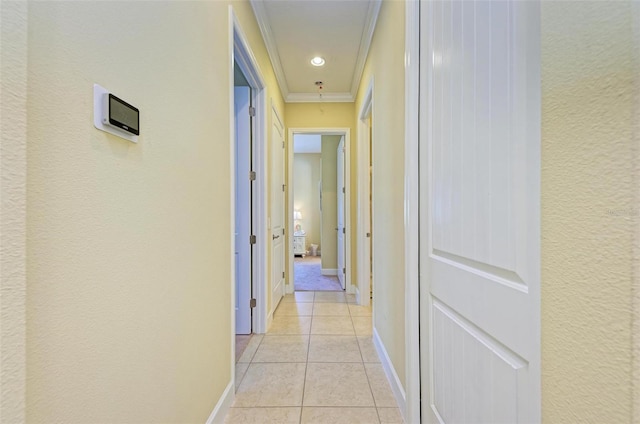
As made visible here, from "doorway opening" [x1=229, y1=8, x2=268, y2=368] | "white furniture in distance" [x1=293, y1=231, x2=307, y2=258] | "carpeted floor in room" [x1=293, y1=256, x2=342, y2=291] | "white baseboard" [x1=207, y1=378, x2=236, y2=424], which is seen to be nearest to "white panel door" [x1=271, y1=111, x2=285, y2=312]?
"doorway opening" [x1=229, y1=8, x2=268, y2=368]

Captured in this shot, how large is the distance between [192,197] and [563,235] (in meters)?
1.22

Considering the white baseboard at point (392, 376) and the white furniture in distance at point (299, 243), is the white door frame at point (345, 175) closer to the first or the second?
the white baseboard at point (392, 376)

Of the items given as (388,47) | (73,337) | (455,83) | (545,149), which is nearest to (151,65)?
(73,337)

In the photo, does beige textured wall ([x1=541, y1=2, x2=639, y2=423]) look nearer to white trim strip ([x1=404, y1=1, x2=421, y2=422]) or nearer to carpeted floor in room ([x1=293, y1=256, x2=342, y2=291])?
white trim strip ([x1=404, y1=1, x2=421, y2=422])

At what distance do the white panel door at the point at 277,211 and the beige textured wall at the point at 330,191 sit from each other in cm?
160

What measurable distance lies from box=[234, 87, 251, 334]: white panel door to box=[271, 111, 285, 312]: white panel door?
0.39 meters

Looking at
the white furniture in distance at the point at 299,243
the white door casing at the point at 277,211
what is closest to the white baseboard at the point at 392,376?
the white door casing at the point at 277,211

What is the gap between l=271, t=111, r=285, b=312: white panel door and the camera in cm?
304

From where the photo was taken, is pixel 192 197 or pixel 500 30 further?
pixel 192 197

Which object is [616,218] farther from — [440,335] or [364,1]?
[364,1]

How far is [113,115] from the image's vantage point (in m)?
0.73

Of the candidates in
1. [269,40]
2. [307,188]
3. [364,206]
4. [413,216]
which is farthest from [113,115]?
[307,188]

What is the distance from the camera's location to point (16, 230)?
461 millimetres

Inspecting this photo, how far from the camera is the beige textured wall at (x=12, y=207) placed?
17.2 inches
